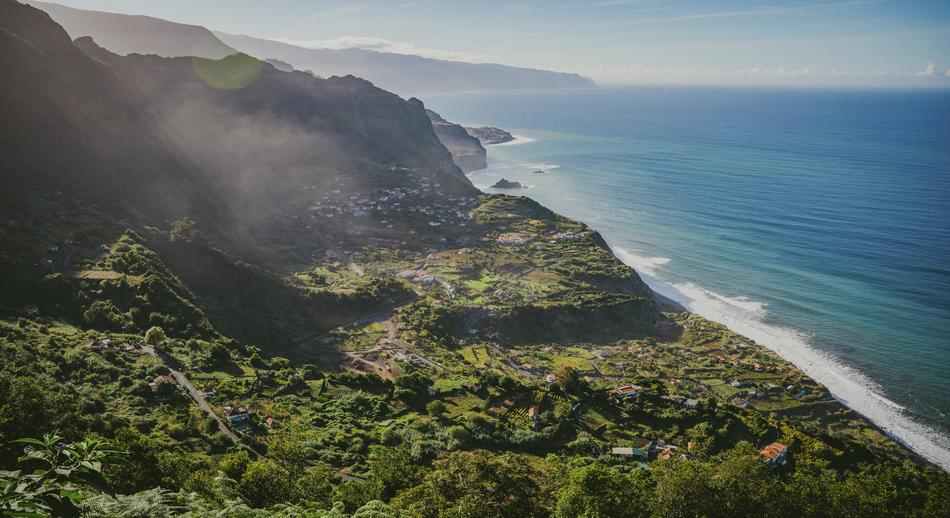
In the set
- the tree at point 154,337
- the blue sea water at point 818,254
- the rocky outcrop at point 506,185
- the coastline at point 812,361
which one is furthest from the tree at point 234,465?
the rocky outcrop at point 506,185

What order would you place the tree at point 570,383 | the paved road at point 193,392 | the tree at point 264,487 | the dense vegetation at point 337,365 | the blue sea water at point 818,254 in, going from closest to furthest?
the tree at point 264,487
the dense vegetation at point 337,365
the paved road at point 193,392
the tree at point 570,383
the blue sea water at point 818,254

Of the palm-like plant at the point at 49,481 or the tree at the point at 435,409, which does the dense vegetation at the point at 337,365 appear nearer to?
the palm-like plant at the point at 49,481

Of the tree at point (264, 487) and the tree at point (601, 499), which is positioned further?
the tree at point (264, 487)

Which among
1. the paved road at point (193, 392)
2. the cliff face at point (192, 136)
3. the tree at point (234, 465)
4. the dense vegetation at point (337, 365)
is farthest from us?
the cliff face at point (192, 136)

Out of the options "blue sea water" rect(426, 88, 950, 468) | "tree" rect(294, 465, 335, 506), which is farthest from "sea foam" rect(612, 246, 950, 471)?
"tree" rect(294, 465, 335, 506)

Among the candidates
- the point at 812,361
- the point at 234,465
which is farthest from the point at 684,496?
the point at 812,361

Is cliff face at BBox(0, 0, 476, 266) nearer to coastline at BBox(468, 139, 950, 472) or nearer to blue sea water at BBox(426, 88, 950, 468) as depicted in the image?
blue sea water at BBox(426, 88, 950, 468)

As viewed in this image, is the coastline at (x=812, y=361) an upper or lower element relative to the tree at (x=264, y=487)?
lower

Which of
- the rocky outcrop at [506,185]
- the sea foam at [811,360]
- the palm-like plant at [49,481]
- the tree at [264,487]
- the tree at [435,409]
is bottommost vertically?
the sea foam at [811,360]

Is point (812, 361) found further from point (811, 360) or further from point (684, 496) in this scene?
point (684, 496)
